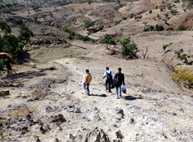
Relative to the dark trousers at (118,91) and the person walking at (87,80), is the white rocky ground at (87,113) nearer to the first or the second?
the dark trousers at (118,91)

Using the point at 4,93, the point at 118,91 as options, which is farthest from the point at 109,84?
the point at 4,93

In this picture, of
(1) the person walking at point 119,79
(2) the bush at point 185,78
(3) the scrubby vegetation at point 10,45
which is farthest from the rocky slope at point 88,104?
(3) the scrubby vegetation at point 10,45

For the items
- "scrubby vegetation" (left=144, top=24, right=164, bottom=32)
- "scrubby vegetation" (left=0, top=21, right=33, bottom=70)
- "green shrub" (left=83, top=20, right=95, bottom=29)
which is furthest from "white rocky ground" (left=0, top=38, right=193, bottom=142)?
"green shrub" (left=83, top=20, right=95, bottom=29)

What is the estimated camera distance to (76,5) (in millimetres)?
→ 151625

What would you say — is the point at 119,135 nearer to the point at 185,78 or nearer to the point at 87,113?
the point at 87,113

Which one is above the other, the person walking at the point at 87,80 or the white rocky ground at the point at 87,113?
the person walking at the point at 87,80

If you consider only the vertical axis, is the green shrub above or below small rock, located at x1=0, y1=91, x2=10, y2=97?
below

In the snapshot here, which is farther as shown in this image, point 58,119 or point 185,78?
point 185,78

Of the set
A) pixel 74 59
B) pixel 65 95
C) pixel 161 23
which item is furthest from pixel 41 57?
pixel 161 23

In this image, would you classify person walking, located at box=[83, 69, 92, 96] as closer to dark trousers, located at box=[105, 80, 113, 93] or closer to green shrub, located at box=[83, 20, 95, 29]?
dark trousers, located at box=[105, 80, 113, 93]

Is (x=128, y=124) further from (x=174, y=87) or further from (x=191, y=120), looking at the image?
(x=174, y=87)

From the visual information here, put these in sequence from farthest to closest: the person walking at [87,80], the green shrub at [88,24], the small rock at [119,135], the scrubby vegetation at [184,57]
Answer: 1. the green shrub at [88,24]
2. the scrubby vegetation at [184,57]
3. the person walking at [87,80]
4. the small rock at [119,135]

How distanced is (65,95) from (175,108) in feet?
20.9

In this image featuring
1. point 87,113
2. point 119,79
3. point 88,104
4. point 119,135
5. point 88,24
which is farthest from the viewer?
point 88,24
